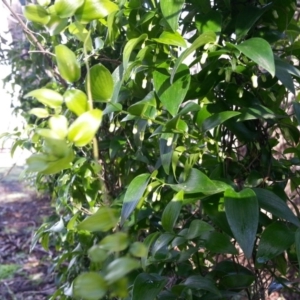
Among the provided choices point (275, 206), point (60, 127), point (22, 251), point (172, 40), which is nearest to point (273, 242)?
point (275, 206)

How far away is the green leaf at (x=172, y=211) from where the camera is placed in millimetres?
592

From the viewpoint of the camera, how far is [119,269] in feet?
0.87

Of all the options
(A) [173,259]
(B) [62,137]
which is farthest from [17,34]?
(B) [62,137]

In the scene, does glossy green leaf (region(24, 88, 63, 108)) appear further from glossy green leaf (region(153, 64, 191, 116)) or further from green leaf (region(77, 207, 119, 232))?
glossy green leaf (region(153, 64, 191, 116))

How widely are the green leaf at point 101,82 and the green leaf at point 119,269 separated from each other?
0.79 ft

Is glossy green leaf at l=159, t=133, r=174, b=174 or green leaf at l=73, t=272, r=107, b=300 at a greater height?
green leaf at l=73, t=272, r=107, b=300

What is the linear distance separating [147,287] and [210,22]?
385 millimetres

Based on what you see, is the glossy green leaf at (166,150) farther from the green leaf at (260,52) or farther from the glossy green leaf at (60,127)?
the glossy green leaf at (60,127)

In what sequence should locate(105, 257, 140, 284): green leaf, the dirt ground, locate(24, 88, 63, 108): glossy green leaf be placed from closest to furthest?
locate(105, 257, 140, 284): green leaf, locate(24, 88, 63, 108): glossy green leaf, the dirt ground

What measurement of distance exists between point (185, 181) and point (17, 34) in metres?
1.98

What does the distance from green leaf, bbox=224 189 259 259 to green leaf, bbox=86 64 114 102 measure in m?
0.22

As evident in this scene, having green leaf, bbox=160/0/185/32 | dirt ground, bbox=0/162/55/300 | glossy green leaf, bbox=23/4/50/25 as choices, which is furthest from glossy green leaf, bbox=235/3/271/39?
dirt ground, bbox=0/162/55/300

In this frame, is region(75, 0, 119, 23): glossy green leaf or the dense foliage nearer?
region(75, 0, 119, 23): glossy green leaf

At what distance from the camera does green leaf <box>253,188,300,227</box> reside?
597 mm
